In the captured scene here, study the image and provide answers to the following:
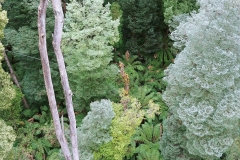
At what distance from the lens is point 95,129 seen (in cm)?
505

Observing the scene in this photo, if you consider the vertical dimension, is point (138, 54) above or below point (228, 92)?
above

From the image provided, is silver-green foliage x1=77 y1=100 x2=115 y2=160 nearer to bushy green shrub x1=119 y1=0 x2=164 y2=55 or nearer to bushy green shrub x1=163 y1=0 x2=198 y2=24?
bushy green shrub x1=163 y1=0 x2=198 y2=24

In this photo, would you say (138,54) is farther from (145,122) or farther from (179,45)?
(179,45)

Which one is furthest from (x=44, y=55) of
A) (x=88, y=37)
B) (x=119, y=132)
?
(x=88, y=37)

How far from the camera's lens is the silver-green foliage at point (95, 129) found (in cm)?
487

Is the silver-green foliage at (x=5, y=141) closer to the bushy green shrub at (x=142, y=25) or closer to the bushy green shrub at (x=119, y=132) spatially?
the bushy green shrub at (x=119, y=132)

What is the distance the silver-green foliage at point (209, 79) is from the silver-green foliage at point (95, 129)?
4.21ft

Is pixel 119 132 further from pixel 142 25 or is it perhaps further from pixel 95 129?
pixel 142 25

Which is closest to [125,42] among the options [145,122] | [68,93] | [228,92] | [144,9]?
[144,9]

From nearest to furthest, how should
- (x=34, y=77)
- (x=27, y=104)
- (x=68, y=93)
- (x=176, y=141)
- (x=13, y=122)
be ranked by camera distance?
(x=68, y=93) → (x=176, y=141) → (x=13, y=122) → (x=34, y=77) → (x=27, y=104)

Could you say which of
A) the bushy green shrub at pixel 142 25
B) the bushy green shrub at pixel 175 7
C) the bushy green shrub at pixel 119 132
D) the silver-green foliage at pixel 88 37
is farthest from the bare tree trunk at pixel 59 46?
the bushy green shrub at pixel 142 25

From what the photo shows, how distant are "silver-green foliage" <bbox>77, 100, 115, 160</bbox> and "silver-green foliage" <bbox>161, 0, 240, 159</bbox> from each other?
4.21 feet

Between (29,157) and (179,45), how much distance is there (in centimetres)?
438

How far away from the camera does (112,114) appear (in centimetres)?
499
